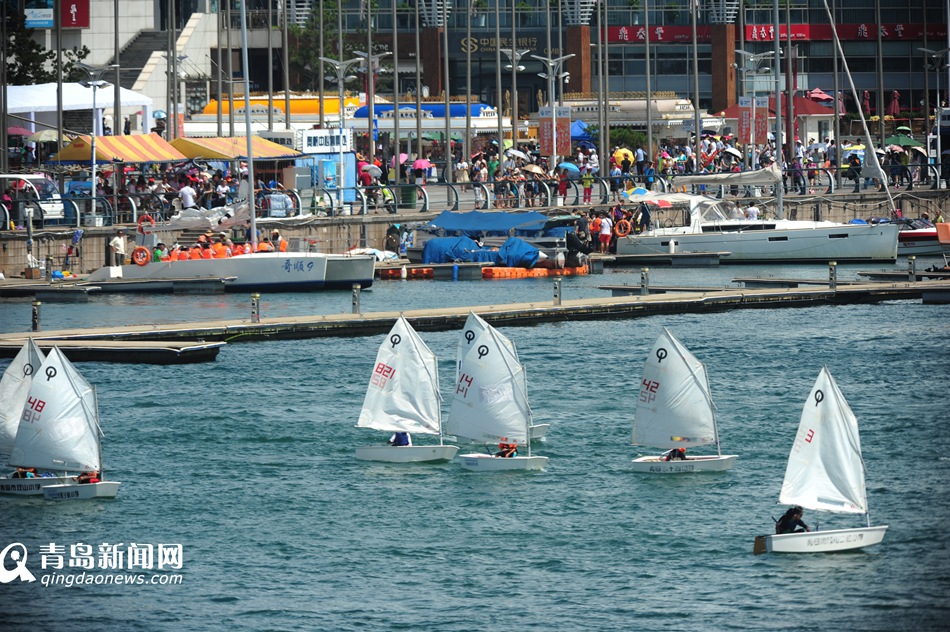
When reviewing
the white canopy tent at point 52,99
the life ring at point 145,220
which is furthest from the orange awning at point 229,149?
the white canopy tent at point 52,99

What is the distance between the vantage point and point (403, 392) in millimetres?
42344

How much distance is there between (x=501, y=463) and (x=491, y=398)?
1587 mm

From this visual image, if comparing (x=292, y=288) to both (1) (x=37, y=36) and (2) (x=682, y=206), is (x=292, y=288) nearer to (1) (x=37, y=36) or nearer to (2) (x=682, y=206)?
(2) (x=682, y=206)

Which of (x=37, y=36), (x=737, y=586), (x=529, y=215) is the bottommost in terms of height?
(x=737, y=586)

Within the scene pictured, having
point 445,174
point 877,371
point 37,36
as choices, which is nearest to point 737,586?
point 877,371

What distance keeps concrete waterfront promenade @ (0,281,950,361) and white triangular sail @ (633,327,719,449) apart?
1865 centimetres

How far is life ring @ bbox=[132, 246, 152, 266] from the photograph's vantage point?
69.3 metres

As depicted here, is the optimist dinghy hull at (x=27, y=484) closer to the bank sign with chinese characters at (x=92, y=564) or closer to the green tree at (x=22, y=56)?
the bank sign with chinese characters at (x=92, y=564)

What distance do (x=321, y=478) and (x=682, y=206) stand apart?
1731 inches

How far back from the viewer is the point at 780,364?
54.4m

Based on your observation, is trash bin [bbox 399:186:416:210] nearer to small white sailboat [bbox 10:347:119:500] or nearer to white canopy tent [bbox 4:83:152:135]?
white canopy tent [bbox 4:83:152:135]

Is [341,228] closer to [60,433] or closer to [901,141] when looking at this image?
[60,433]

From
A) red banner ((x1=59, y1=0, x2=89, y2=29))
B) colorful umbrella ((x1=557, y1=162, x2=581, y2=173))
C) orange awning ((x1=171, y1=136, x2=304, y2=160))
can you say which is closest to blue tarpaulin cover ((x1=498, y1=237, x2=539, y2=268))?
colorful umbrella ((x1=557, y1=162, x2=581, y2=173))

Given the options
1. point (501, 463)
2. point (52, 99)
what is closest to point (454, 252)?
point (52, 99)
